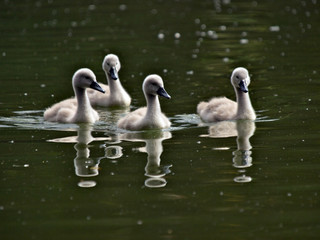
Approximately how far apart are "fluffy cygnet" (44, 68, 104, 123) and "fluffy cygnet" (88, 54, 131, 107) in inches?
46.8

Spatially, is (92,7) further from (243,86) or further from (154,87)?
(154,87)

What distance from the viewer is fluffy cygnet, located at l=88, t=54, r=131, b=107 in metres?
14.7

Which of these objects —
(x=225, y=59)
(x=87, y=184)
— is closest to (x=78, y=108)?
(x=87, y=184)

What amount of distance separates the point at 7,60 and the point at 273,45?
21.5 feet

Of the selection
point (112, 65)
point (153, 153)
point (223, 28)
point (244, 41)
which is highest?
point (223, 28)

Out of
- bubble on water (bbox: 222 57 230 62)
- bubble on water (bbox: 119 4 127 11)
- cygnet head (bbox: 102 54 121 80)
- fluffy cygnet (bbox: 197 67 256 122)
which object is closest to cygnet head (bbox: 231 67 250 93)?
fluffy cygnet (bbox: 197 67 256 122)

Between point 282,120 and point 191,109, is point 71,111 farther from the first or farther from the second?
point 282,120

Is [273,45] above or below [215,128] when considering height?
above

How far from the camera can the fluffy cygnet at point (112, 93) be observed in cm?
1473

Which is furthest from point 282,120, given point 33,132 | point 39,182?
point 39,182

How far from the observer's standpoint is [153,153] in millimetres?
10734

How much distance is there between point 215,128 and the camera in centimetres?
1247

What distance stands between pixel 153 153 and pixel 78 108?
2.74 m

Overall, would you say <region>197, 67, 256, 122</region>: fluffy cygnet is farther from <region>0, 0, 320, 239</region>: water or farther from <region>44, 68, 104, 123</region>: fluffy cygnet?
<region>44, 68, 104, 123</region>: fluffy cygnet
